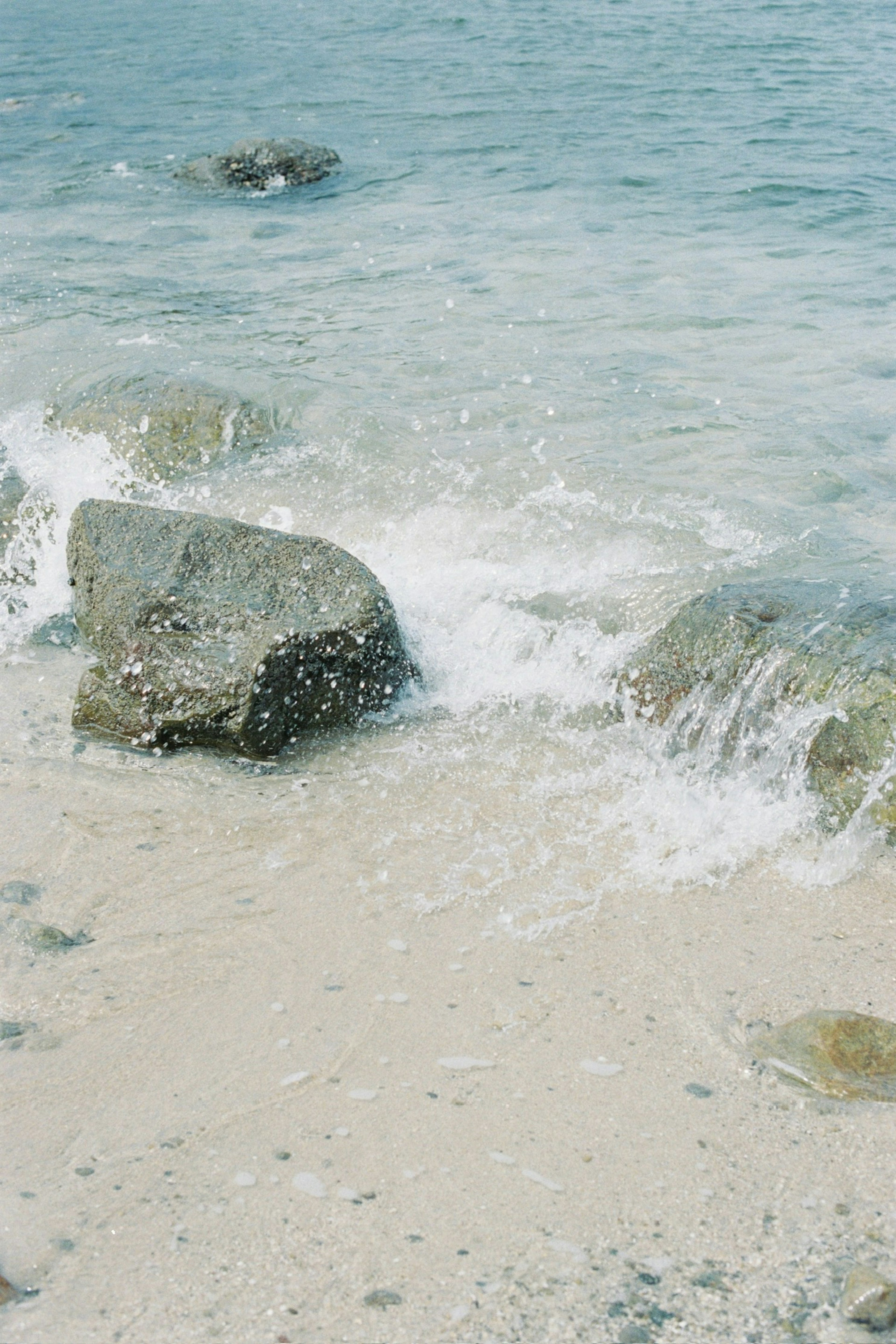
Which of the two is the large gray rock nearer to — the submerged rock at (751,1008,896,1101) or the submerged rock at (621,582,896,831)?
the submerged rock at (621,582,896,831)

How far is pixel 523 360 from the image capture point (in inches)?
307

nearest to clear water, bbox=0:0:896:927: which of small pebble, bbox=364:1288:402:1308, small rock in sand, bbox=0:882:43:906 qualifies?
small rock in sand, bbox=0:882:43:906

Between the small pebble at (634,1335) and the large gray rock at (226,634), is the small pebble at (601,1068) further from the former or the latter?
the large gray rock at (226,634)

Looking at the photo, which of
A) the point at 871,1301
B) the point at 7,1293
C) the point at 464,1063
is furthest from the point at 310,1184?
the point at 871,1301

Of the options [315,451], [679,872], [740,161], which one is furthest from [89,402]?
[740,161]

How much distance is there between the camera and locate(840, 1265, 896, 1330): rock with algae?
2.24m

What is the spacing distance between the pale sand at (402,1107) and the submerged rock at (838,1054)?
0.18 feet

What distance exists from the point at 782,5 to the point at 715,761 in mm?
17839

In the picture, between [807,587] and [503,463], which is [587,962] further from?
[503,463]

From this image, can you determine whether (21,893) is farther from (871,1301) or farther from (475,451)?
(475,451)

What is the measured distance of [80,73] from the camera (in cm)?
1686

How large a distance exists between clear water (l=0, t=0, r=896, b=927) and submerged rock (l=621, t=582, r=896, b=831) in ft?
0.43

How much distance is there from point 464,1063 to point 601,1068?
0.33 m

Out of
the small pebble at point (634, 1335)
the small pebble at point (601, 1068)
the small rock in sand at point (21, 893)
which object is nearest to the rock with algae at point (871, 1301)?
the small pebble at point (634, 1335)
